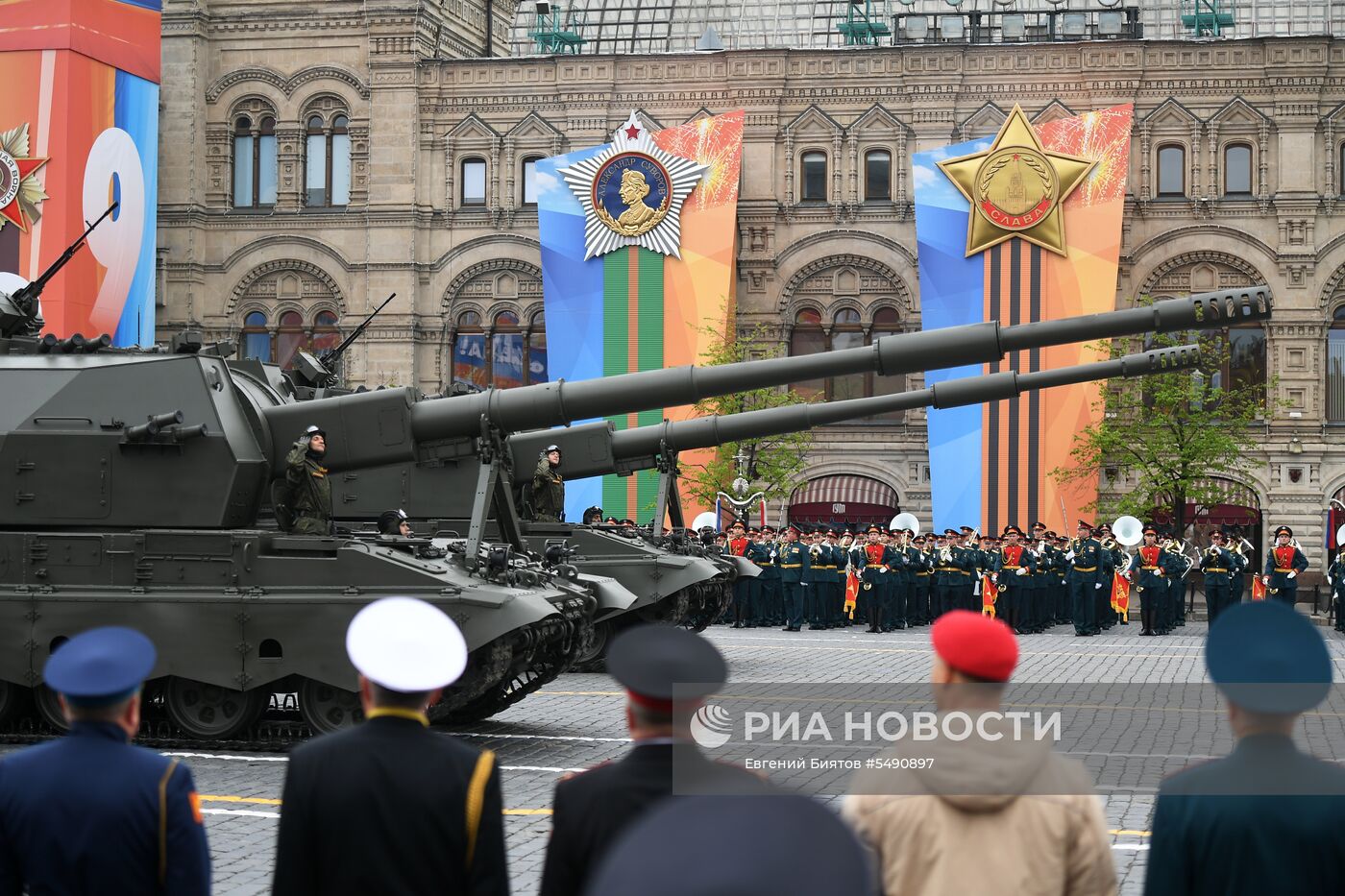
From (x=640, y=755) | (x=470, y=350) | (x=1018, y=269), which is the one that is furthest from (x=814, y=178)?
(x=640, y=755)

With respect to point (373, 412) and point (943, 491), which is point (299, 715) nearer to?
point (373, 412)

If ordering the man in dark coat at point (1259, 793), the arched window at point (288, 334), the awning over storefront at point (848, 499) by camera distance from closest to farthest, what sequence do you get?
the man in dark coat at point (1259, 793), the awning over storefront at point (848, 499), the arched window at point (288, 334)

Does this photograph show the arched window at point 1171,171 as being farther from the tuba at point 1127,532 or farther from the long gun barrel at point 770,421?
the long gun barrel at point 770,421

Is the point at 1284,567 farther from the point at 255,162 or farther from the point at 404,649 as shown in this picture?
the point at 255,162

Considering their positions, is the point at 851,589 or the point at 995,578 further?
the point at 851,589

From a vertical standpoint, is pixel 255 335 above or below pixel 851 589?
above

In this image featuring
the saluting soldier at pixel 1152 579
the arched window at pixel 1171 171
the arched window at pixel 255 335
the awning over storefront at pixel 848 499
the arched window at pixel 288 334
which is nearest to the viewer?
the saluting soldier at pixel 1152 579

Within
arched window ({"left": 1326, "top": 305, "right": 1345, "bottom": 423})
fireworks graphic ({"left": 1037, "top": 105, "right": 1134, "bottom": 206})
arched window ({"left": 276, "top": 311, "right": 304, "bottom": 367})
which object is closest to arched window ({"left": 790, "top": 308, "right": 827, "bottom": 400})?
fireworks graphic ({"left": 1037, "top": 105, "right": 1134, "bottom": 206})

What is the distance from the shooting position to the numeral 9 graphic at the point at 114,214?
3650cm

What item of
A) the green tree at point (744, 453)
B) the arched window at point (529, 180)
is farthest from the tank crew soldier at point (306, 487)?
the arched window at point (529, 180)

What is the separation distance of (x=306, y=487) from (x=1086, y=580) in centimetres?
1618

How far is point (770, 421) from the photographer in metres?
19.9

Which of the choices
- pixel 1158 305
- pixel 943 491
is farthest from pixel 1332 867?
pixel 943 491

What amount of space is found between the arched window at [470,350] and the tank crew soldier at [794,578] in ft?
51.8
